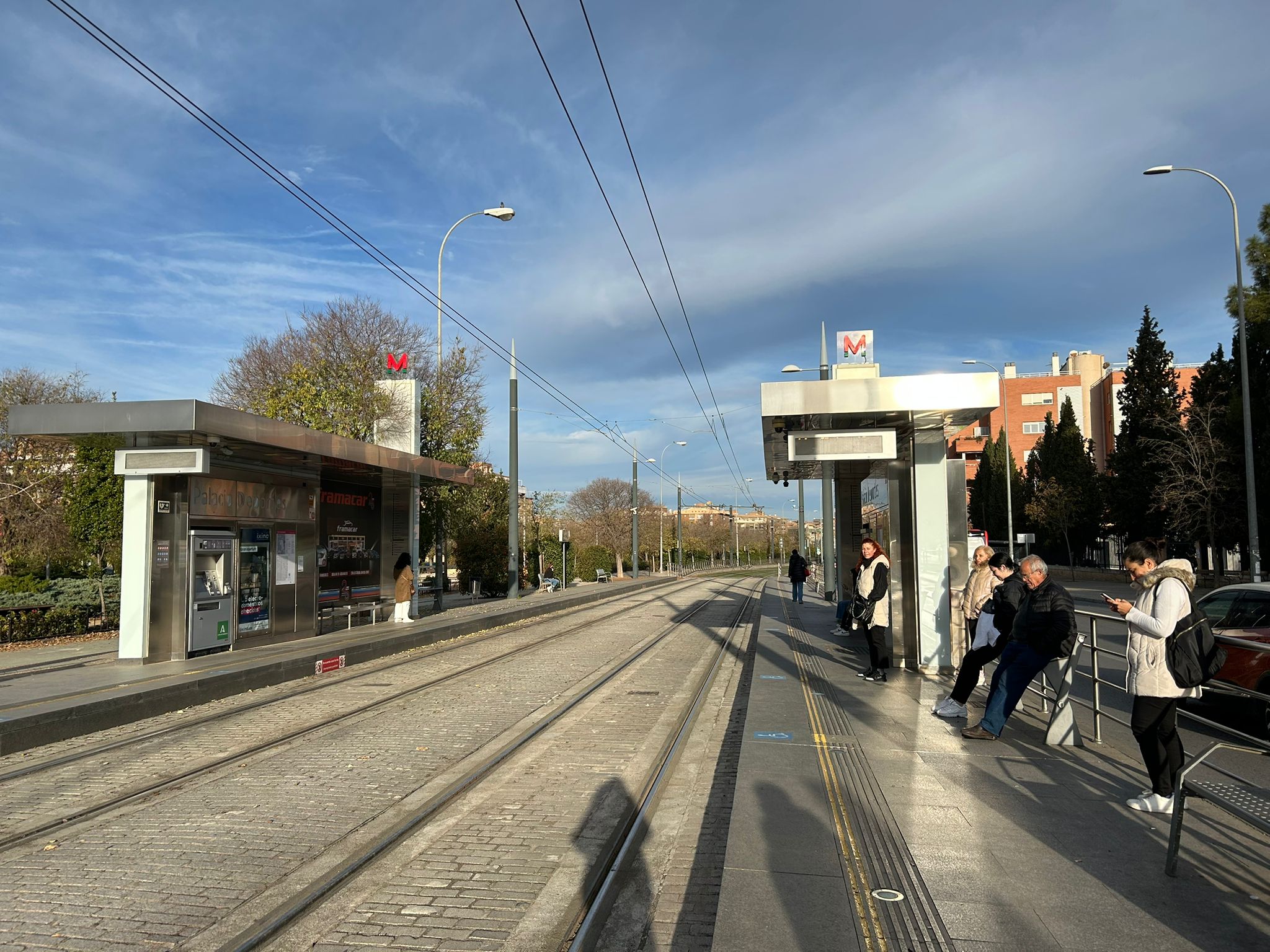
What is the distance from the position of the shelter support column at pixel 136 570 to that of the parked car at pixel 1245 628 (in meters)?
13.1

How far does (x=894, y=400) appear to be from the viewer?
11.0 metres

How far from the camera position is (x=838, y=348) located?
1627 centimetres

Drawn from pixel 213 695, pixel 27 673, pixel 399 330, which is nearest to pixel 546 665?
pixel 213 695

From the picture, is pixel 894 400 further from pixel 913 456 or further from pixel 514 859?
pixel 514 859

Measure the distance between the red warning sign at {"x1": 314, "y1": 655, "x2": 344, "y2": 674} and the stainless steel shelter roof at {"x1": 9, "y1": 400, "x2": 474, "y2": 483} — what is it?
11.2 feet

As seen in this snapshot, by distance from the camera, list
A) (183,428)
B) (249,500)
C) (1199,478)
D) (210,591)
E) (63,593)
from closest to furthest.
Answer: (183,428), (210,591), (249,500), (63,593), (1199,478)

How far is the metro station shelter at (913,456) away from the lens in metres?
11.0

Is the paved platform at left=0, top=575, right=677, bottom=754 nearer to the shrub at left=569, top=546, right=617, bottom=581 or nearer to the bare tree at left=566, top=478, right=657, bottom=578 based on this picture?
the shrub at left=569, top=546, right=617, bottom=581

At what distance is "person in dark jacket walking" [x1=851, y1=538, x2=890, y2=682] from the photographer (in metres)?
10.7

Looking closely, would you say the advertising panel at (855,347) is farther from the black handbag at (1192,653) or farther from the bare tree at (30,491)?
the bare tree at (30,491)

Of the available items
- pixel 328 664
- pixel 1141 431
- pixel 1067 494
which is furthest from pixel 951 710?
pixel 1067 494

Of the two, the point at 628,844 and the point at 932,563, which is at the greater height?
the point at 932,563

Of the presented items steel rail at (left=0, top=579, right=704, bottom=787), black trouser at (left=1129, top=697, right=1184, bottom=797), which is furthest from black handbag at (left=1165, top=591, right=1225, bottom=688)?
steel rail at (left=0, top=579, right=704, bottom=787)

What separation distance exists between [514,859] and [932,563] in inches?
322
